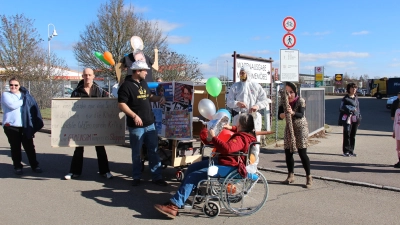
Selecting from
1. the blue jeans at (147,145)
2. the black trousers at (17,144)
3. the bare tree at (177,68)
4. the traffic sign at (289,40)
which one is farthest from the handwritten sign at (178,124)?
the bare tree at (177,68)

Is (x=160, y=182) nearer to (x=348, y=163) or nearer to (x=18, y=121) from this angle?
(x=18, y=121)

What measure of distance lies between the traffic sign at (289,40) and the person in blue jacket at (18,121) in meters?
6.40

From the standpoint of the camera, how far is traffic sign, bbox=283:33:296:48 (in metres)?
10.1

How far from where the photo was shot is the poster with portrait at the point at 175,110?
6.35 m

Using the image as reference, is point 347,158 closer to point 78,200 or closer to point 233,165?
point 233,165

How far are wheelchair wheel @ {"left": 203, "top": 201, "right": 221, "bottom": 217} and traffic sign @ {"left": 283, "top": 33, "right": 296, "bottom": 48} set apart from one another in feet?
21.1

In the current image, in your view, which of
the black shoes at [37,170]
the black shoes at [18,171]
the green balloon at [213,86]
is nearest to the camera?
the green balloon at [213,86]

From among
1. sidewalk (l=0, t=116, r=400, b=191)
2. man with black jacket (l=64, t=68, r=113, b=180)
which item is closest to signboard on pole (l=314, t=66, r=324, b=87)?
sidewalk (l=0, t=116, r=400, b=191)

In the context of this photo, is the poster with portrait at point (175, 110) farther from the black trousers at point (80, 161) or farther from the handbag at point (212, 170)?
the handbag at point (212, 170)

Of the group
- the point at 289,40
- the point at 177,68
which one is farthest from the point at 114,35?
the point at 289,40

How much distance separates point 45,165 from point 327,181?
5.71 metres

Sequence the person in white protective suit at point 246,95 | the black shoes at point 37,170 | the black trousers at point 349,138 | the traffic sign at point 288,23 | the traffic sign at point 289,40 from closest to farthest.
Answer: the person in white protective suit at point 246,95
the black shoes at point 37,170
the black trousers at point 349,138
the traffic sign at point 288,23
the traffic sign at point 289,40

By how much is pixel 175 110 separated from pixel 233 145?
1.98 m

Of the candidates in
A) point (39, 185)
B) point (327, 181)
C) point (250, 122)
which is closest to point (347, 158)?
point (327, 181)
